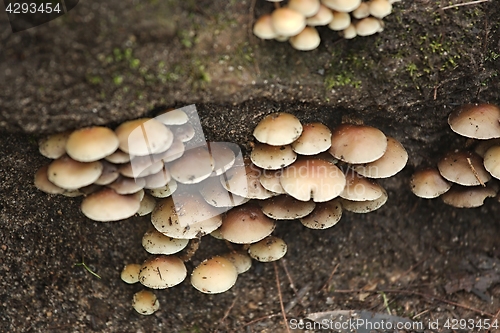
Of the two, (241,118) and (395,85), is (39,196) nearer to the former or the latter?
(241,118)

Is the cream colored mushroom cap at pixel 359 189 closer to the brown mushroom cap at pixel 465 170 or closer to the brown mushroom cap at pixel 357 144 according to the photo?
the brown mushroom cap at pixel 357 144

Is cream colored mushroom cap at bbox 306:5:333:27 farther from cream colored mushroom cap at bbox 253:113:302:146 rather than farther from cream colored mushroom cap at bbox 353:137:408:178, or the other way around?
cream colored mushroom cap at bbox 353:137:408:178

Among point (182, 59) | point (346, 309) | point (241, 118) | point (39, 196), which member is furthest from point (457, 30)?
point (39, 196)

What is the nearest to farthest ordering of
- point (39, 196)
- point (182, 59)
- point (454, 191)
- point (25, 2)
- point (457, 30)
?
point (25, 2), point (182, 59), point (457, 30), point (39, 196), point (454, 191)

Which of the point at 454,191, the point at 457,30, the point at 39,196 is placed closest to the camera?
the point at 457,30

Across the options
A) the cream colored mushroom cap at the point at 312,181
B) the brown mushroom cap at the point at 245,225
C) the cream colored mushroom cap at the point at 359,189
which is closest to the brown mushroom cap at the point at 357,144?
the cream colored mushroom cap at the point at 312,181

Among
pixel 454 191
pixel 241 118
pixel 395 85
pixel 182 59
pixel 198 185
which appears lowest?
pixel 454 191
